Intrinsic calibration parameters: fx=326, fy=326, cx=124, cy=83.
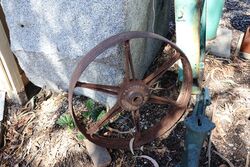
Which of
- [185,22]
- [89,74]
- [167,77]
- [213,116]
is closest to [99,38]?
[89,74]


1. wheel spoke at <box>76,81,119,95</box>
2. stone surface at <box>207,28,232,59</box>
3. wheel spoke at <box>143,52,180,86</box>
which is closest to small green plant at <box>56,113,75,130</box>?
wheel spoke at <box>76,81,119,95</box>

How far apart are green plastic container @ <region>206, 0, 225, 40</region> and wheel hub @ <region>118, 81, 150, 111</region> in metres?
1.20

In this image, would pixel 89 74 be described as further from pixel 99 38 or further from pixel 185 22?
pixel 185 22

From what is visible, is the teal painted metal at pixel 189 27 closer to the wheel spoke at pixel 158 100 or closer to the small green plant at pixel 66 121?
the wheel spoke at pixel 158 100

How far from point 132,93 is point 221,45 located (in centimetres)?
139

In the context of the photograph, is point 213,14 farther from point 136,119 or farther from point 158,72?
point 136,119

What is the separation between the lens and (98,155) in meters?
2.22

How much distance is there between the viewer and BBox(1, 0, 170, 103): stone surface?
193 cm

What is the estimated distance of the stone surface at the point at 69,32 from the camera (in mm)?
1934

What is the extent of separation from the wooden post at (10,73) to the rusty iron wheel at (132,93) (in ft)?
2.60

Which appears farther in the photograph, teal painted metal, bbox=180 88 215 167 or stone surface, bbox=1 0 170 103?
stone surface, bbox=1 0 170 103

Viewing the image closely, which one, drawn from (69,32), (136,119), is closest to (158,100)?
(136,119)

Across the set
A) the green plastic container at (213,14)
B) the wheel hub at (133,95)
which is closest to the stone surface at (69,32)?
the wheel hub at (133,95)

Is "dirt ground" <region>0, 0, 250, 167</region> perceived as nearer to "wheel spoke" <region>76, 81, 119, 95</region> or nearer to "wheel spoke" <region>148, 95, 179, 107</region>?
"wheel spoke" <region>148, 95, 179, 107</region>
